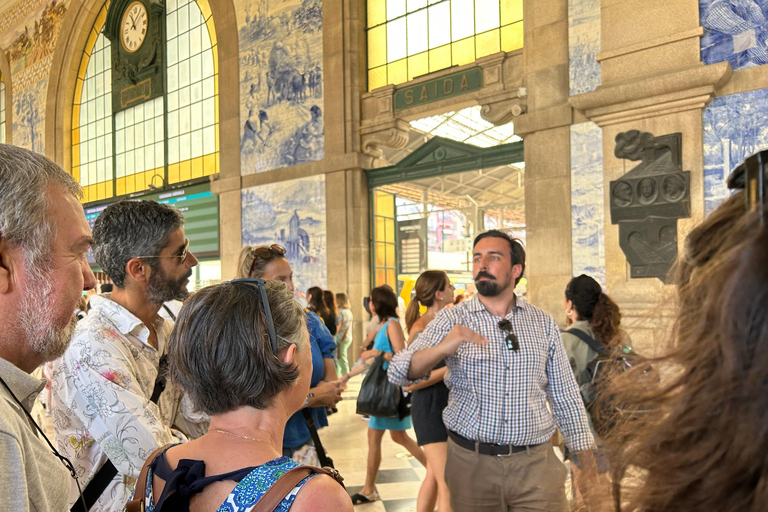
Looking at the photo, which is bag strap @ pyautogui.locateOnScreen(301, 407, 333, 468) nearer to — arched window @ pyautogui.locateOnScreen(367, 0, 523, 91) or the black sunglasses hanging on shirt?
the black sunglasses hanging on shirt

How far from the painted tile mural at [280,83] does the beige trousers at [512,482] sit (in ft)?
29.4

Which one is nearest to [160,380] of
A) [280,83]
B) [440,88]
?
[440,88]

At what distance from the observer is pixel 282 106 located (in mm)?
11758

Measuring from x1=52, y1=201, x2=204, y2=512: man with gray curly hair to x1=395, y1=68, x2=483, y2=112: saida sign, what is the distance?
770 cm

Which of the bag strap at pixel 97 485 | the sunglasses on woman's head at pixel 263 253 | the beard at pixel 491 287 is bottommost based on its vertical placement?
the bag strap at pixel 97 485

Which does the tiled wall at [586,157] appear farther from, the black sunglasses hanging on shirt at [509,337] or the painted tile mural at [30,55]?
the painted tile mural at [30,55]

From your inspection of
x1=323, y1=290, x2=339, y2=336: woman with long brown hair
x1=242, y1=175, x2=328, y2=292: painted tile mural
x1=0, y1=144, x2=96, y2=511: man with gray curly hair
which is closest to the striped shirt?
x1=0, y1=144, x2=96, y2=511: man with gray curly hair

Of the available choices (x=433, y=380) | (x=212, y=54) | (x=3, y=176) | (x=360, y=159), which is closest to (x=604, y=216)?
(x=433, y=380)

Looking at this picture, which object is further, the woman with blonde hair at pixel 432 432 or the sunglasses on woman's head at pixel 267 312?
the woman with blonde hair at pixel 432 432

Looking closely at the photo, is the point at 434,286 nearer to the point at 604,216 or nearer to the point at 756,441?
the point at 604,216

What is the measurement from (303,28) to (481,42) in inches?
159

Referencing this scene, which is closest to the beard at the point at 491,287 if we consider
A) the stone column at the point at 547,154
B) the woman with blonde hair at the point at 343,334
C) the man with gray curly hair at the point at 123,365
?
the man with gray curly hair at the point at 123,365

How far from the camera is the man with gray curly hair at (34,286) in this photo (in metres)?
1.18

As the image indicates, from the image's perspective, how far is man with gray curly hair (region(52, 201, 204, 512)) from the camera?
1.84 m
